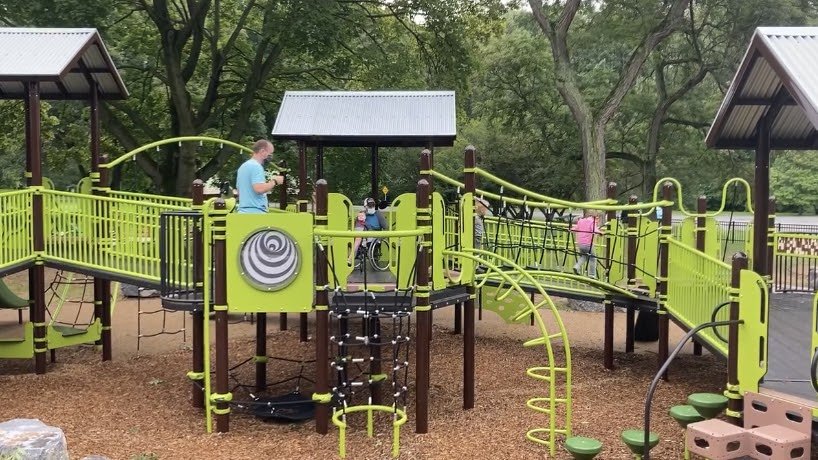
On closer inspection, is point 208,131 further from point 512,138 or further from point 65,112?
point 512,138

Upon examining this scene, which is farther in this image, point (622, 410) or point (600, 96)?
point (600, 96)

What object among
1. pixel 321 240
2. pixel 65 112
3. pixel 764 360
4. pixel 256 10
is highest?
pixel 256 10

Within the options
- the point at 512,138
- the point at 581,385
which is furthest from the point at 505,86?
the point at 581,385

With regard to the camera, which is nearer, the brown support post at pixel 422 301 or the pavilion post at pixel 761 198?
the pavilion post at pixel 761 198

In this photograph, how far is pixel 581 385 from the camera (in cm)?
1023

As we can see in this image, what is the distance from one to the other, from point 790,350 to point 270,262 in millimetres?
5661

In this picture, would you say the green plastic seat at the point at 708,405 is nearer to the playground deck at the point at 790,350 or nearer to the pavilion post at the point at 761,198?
the playground deck at the point at 790,350

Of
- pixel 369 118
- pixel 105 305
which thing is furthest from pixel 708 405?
pixel 105 305

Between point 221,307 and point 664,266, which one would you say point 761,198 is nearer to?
point 664,266

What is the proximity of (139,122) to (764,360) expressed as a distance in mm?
18320

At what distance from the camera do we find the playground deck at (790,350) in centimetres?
647

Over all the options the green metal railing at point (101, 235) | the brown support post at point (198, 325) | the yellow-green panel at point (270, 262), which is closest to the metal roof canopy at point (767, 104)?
the yellow-green panel at point (270, 262)

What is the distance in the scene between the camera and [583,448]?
6.62 m

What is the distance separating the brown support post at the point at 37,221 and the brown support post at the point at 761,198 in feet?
30.2
